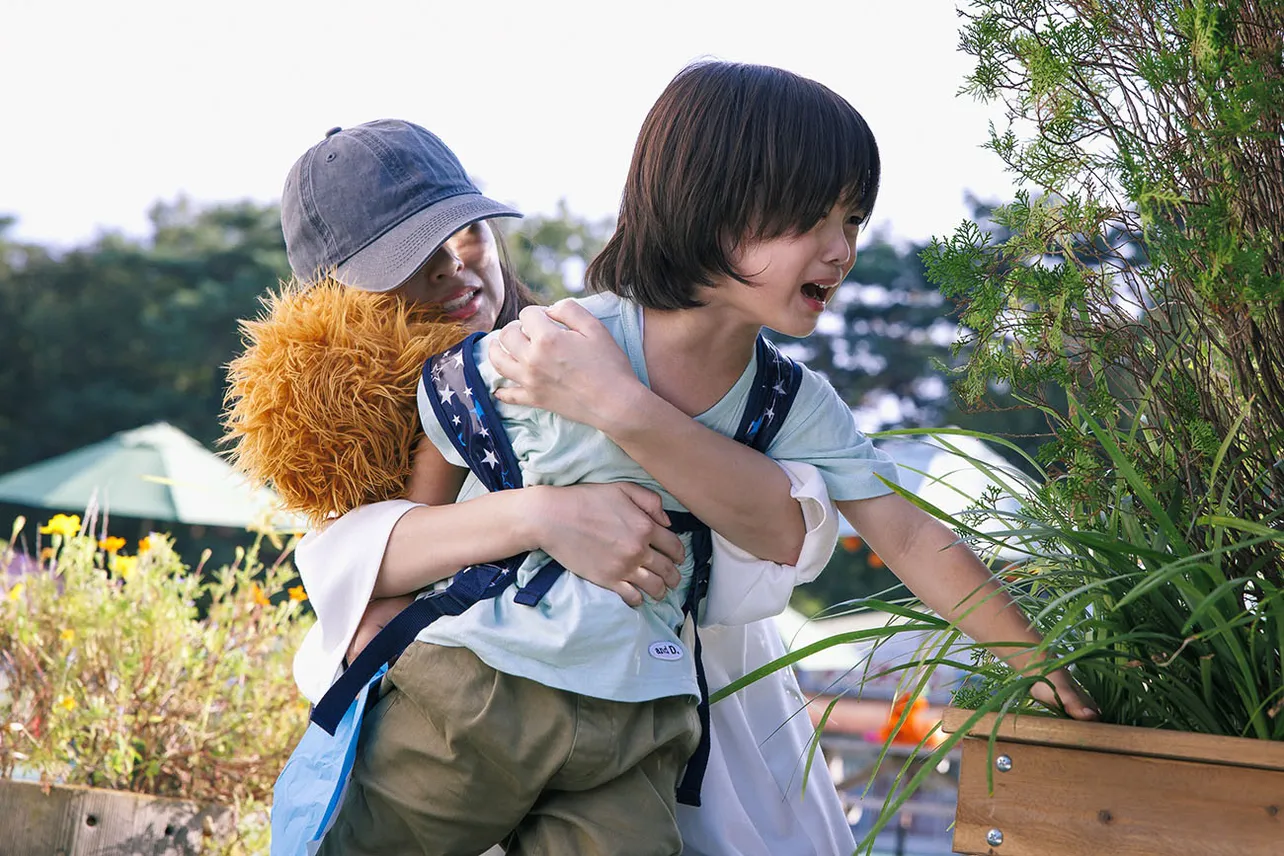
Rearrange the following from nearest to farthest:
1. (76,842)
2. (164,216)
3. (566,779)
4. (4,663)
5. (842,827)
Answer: (566,779), (842,827), (76,842), (4,663), (164,216)

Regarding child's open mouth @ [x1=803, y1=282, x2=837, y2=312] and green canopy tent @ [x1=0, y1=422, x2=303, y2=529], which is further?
green canopy tent @ [x1=0, y1=422, x2=303, y2=529]

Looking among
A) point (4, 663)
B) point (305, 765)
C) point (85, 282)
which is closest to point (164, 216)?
point (85, 282)

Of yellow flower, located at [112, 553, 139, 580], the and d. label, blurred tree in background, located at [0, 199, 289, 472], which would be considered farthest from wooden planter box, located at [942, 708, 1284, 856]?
blurred tree in background, located at [0, 199, 289, 472]

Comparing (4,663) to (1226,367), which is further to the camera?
(4,663)

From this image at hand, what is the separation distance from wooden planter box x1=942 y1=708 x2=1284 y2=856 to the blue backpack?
0.40 meters

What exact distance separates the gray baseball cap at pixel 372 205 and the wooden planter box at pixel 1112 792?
1059 mm

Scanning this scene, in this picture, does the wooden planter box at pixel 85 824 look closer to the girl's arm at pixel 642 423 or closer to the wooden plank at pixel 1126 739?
the girl's arm at pixel 642 423

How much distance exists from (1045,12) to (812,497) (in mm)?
633

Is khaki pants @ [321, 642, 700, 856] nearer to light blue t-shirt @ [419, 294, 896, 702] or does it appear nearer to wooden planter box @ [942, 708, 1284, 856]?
light blue t-shirt @ [419, 294, 896, 702]

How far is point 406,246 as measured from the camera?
1855 millimetres

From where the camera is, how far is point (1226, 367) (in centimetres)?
148

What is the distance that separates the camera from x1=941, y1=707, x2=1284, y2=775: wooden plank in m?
1.18

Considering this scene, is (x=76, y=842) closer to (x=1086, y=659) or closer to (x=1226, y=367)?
(x=1086, y=659)

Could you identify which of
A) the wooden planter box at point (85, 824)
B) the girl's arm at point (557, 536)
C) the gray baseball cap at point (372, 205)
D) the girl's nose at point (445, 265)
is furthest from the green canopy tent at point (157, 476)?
the girl's arm at point (557, 536)
